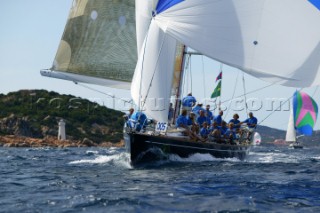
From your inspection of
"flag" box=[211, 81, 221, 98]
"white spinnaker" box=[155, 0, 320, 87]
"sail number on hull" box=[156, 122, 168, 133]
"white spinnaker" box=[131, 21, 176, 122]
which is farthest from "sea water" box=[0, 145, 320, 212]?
"flag" box=[211, 81, 221, 98]

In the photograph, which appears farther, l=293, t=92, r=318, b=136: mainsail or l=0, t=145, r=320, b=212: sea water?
l=293, t=92, r=318, b=136: mainsail

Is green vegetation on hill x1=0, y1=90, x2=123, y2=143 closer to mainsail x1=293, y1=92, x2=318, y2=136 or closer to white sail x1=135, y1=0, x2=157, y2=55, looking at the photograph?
mainsail x1=293, y1=92, x2=318, y2=136

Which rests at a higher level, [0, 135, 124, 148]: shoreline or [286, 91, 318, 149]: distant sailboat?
[286, 91, 318, 149]: distant sailboat

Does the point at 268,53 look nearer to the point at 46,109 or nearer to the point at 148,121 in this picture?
the point at 148,121

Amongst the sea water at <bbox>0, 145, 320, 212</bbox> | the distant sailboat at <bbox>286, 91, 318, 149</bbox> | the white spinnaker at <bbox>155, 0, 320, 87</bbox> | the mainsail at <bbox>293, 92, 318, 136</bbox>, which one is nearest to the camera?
the sea water at <bbox>0, 145, 320, 212</bbox>

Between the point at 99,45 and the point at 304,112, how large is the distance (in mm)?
35131

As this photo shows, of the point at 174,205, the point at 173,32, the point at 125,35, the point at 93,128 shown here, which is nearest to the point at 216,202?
the point at 174,205

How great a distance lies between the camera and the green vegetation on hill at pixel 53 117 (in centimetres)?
5747

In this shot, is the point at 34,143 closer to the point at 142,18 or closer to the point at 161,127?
the point at 142,18

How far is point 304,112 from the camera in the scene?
52500 mm

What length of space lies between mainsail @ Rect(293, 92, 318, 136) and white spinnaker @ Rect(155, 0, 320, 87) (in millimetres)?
30705

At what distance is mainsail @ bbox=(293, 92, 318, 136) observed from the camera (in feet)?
160

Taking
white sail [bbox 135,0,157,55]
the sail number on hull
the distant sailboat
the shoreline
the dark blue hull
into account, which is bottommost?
the shoreline

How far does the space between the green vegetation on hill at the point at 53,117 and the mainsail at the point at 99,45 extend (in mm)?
34940
